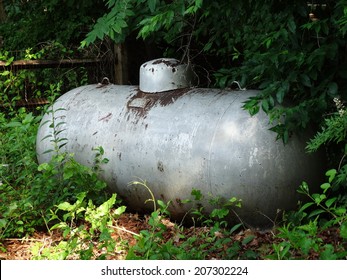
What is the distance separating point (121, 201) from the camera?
5.15 m

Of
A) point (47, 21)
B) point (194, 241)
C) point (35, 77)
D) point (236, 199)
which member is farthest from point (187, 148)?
point (47, 21)

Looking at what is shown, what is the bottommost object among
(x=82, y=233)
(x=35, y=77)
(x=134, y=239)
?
(x=134, y=239)

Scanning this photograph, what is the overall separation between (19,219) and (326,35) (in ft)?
8.83

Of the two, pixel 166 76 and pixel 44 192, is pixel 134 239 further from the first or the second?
pixel 166 76

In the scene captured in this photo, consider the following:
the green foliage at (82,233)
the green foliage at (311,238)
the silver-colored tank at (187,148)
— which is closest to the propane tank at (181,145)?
the silver-colored tank at (187,148)

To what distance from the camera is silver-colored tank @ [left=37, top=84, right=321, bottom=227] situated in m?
4.35

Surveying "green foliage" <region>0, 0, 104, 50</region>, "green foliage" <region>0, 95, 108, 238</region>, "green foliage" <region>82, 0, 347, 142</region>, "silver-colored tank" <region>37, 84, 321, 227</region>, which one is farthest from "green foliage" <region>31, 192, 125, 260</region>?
"green foliage" <region>0, 0, 104, 50</region>

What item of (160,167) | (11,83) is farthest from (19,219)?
(11,83)

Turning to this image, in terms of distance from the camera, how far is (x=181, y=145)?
4.70 m

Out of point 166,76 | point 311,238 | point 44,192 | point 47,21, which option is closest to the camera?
point 311,238

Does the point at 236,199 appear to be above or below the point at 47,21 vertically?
below

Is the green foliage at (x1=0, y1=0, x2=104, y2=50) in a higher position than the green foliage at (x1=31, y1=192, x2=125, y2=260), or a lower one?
higher

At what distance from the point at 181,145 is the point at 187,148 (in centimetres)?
6

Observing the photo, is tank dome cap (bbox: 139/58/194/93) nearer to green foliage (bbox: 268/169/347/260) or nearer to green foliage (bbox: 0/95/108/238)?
green foliage (bbox: 0/95/108/238)
